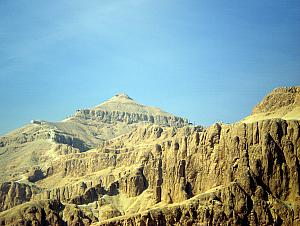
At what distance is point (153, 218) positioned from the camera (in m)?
198

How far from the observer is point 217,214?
638 ft

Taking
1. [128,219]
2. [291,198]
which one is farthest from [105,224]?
[291,198]

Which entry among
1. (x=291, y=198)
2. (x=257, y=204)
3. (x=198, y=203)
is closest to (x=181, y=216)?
(x=198, y=203)

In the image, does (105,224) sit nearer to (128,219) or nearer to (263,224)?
(128,219)

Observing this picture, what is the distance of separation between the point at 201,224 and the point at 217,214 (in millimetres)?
6329

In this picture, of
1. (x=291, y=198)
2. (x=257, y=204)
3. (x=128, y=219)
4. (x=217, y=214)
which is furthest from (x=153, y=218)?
(x=291, y=198)

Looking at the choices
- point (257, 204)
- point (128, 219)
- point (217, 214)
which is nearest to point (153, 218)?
point (128, 219)

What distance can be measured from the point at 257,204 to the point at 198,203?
789 inches

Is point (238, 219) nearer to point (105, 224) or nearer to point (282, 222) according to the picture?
point (282, 222)

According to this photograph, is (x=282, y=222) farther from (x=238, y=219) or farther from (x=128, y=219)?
(x=128, y=219)

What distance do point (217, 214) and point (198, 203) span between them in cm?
813

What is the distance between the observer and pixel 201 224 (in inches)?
7653

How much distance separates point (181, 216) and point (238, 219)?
19236 mm

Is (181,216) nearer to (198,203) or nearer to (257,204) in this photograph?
(198,203)
